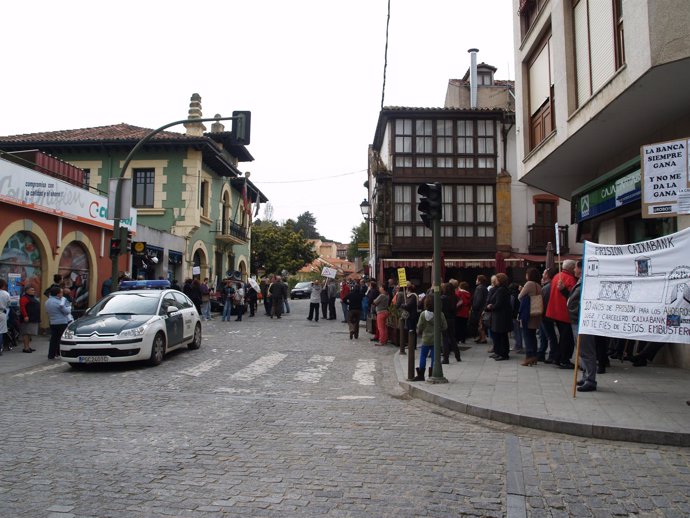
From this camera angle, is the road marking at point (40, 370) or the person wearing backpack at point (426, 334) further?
the road marking at point (40, 370)

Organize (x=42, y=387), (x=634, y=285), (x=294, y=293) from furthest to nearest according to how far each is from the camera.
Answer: (x=294, y=293) < (x=42, y=387) < (x=634, y=285)

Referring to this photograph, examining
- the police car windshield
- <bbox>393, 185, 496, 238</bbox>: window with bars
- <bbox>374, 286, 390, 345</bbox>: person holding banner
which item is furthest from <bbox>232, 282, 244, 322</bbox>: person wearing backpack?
<bbox>393, 185, 496, 238</bbox>: window with bars

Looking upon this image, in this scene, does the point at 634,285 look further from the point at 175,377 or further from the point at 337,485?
the point at 175,377

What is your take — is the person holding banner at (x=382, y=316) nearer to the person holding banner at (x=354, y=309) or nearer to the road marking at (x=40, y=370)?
the person holding banner at (x=354, y=309)

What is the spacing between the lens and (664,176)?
24.6 feet

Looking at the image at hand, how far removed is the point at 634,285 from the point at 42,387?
8847 mm

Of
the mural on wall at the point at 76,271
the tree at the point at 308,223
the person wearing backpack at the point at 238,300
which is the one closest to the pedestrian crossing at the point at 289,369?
the mural on wall at the point at 76,271

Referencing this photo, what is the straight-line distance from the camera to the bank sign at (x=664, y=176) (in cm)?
732

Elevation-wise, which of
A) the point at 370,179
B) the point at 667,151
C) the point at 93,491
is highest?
the point at 370,179

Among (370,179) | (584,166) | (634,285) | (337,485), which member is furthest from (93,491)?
(370,179)

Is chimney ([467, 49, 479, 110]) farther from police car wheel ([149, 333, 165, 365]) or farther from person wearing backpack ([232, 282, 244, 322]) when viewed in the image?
police car wheel ([149, 333, 165, 365])

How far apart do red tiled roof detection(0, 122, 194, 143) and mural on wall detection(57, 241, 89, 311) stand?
912 centimetres

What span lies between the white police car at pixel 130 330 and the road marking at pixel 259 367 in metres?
1.87

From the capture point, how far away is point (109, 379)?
966cm
